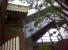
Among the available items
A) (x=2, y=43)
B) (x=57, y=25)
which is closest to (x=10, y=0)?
(x=2, y=43)

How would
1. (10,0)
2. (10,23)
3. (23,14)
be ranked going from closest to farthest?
(10,0)
(23,14)
(10,23)

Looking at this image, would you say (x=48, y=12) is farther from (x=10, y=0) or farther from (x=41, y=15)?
(x=10, y=0)

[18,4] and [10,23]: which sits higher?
[18,4]

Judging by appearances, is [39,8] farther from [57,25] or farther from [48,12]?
[57,25]

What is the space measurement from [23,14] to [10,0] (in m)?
0.52

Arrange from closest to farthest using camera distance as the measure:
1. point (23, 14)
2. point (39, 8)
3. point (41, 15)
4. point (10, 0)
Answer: point (41, 15) < point (39, 8) < point (10, 0) < point (23, 14)

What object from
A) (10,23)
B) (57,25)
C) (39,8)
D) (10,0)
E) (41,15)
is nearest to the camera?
(57,25)

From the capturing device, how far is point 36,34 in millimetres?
4359

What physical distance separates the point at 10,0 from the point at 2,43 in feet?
3.32

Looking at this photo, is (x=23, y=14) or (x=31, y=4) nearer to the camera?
(x=31, y=4)

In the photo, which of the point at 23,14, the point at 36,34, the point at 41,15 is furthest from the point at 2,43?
the point at 36,34

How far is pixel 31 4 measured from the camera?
3.32 meters

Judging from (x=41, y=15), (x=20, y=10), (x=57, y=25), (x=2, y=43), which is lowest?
(x=2, y=43)

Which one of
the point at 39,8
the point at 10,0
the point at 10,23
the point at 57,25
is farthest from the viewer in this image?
the point at 10,23
